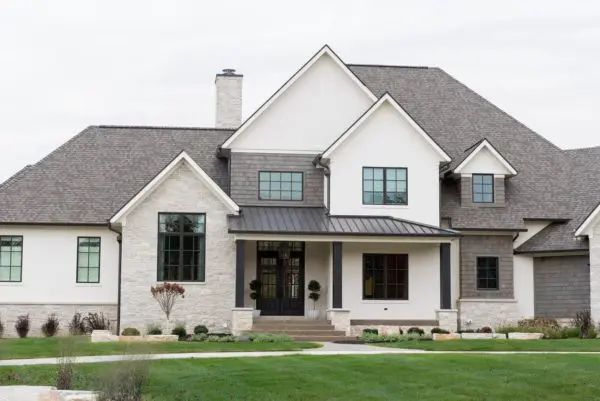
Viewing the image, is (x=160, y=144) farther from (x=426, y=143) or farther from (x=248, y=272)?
(x=426, y=143)

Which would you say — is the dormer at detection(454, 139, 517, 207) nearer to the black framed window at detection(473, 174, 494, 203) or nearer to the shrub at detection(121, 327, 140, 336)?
the black framed window at detection(473, 174, 494, 203)

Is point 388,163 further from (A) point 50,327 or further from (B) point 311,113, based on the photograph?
(A) point 50,327

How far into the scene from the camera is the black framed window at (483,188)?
37250mm

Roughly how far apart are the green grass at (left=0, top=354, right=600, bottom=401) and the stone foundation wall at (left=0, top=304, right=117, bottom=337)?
14.0 meters

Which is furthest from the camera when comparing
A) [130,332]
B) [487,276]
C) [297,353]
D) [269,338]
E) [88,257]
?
[487,276]

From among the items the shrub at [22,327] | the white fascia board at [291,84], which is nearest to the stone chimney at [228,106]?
the white fascia board at [291,84]

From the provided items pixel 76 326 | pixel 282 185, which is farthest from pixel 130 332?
pixel 282 185

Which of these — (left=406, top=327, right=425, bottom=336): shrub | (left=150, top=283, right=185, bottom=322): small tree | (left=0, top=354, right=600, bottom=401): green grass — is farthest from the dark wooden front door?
(left=0, top=354, right=600, bottom=401): green grass

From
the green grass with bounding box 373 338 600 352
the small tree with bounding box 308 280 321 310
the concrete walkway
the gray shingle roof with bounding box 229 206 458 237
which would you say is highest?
the gray shingle roof with bounding box 229 206 458 237

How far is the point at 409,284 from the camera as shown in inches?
1403

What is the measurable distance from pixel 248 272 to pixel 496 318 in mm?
9039

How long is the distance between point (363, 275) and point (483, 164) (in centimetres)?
615

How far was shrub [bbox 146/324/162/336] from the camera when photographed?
106 ft

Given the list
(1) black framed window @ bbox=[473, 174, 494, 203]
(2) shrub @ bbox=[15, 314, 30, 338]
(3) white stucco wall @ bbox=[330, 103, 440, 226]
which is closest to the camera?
(2) shrub @ bbox=[15, 314, 30, 338]
